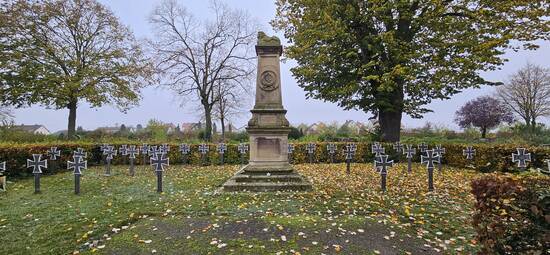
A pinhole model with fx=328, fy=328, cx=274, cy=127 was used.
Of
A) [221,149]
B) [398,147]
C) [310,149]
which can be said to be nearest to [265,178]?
[310,149]

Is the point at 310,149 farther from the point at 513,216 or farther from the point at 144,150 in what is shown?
the point at 513,216

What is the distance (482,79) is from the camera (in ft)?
54.9

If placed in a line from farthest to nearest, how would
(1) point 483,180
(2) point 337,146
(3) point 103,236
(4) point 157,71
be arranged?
1. (4) point 157,71
2. (2) point 337,146
3. (3) point 103,236
4. (1) point 483,180

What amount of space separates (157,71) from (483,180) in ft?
95.1

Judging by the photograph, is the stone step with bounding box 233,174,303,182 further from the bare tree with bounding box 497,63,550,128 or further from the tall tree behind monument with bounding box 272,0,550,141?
the bare tree with bounding box 497,63,550,128

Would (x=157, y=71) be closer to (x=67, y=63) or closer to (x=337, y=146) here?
(x=67, y=63)

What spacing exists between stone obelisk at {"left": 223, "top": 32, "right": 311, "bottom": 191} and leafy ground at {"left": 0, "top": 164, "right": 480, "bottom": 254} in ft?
3.51

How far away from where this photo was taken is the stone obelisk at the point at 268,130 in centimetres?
958

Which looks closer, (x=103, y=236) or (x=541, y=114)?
(x=103, y=236)

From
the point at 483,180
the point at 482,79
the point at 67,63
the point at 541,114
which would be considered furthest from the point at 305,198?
the point at 541,114

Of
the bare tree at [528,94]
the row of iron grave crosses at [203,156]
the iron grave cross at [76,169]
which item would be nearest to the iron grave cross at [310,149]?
the row of iron grave crosses at [203,156]

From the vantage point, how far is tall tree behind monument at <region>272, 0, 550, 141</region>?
15656 millimetres

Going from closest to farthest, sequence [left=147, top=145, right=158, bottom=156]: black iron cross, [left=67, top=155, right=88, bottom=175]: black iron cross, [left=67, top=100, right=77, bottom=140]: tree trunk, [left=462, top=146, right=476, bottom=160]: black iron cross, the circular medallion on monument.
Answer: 1. [left=67, top=155, right=88, bottom=175]: black iron cross
2. the circular medallion on monument
3. [left=462, top=146, right=476, bottom=160]: black iron cross
4. [left=147, top=145, right=158, bottom=156]: black iron cross
5. [left=67, top=100, right=77, bottom=140]: tree trunk

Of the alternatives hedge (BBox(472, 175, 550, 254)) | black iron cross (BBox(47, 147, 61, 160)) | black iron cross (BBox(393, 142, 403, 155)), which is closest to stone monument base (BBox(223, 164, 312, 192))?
hedge (BBox(472, 175, 550, 254))
